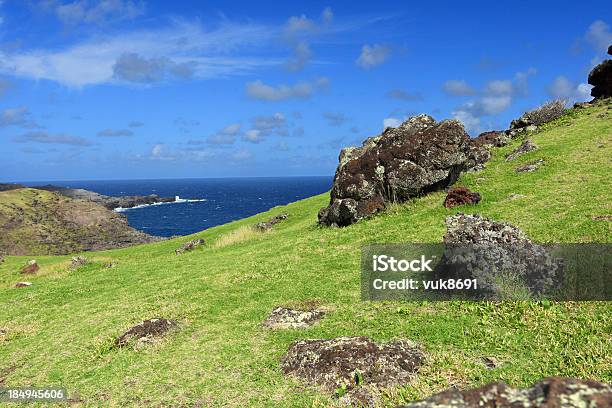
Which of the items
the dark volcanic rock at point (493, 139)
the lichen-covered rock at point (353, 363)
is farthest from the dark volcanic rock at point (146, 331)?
the dark volcanic rock at point (493, 139)

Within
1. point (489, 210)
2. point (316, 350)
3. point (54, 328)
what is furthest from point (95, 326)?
point (489, 210)

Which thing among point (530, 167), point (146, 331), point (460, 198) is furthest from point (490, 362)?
point (530, 167)

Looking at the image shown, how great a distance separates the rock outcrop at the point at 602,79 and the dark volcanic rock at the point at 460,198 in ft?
126

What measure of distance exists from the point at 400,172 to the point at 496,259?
15719 mm

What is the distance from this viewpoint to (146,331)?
1451 centimetres

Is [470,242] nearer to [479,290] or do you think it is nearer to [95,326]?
[479,290]

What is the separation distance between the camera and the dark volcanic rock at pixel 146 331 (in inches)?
560

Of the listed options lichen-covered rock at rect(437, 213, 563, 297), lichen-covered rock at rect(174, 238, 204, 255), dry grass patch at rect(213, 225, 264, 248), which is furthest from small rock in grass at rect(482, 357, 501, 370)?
lichen-covered rock at rect(174, 238, 204, 255)

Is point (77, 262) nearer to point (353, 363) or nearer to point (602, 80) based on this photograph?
point (353, 363)

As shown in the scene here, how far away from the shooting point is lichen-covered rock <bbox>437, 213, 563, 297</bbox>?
12.8 m

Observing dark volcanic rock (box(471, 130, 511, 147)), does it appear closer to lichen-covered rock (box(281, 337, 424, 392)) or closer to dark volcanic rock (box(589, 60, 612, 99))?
dark volcanic rock (box(589, 60, 612, 99))

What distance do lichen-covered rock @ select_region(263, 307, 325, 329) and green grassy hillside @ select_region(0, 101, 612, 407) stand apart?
0.43m

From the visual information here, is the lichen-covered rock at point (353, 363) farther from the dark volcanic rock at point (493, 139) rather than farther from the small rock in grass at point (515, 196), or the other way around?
the dark volcanic rock at point (493, 139)

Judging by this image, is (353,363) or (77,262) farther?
(77,262)
